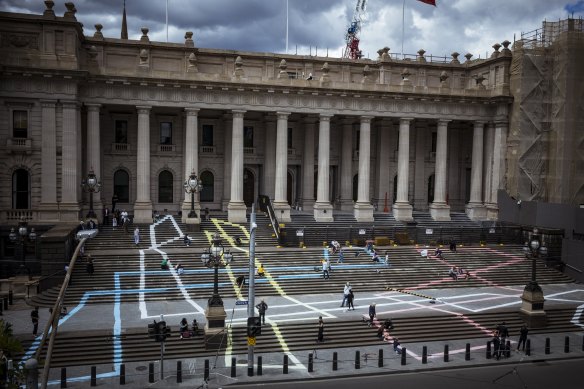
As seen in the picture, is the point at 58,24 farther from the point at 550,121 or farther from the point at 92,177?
the point at 550,121

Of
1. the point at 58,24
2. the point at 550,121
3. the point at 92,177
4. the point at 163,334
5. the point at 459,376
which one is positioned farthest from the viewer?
the point at 550,121

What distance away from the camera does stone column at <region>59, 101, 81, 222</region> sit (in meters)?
38.9

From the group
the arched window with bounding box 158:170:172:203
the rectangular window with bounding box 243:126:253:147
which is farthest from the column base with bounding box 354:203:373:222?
the arched window with bounding box 158:170:172:203

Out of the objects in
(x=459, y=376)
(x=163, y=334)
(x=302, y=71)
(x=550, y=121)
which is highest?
(x=302, y=71)

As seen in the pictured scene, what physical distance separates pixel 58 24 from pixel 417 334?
1287 inches

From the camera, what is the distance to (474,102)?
163ft

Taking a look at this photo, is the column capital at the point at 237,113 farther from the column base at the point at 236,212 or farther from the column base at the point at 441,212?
the column base at the point at 441,212

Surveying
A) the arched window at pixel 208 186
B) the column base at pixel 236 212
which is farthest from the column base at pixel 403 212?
the arched window at pixel 208 186

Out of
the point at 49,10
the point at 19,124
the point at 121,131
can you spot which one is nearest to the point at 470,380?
the point at 19,124

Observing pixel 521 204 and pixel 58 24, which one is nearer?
pixel 58 24

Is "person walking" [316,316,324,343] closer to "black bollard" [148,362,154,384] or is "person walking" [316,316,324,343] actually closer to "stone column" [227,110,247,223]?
"black bollard" [148,362,154,384]

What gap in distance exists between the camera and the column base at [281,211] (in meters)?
45.3

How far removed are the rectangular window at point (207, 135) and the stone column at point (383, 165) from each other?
16.9 meters

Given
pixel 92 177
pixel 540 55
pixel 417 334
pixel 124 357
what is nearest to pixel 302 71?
pixel 540 55
